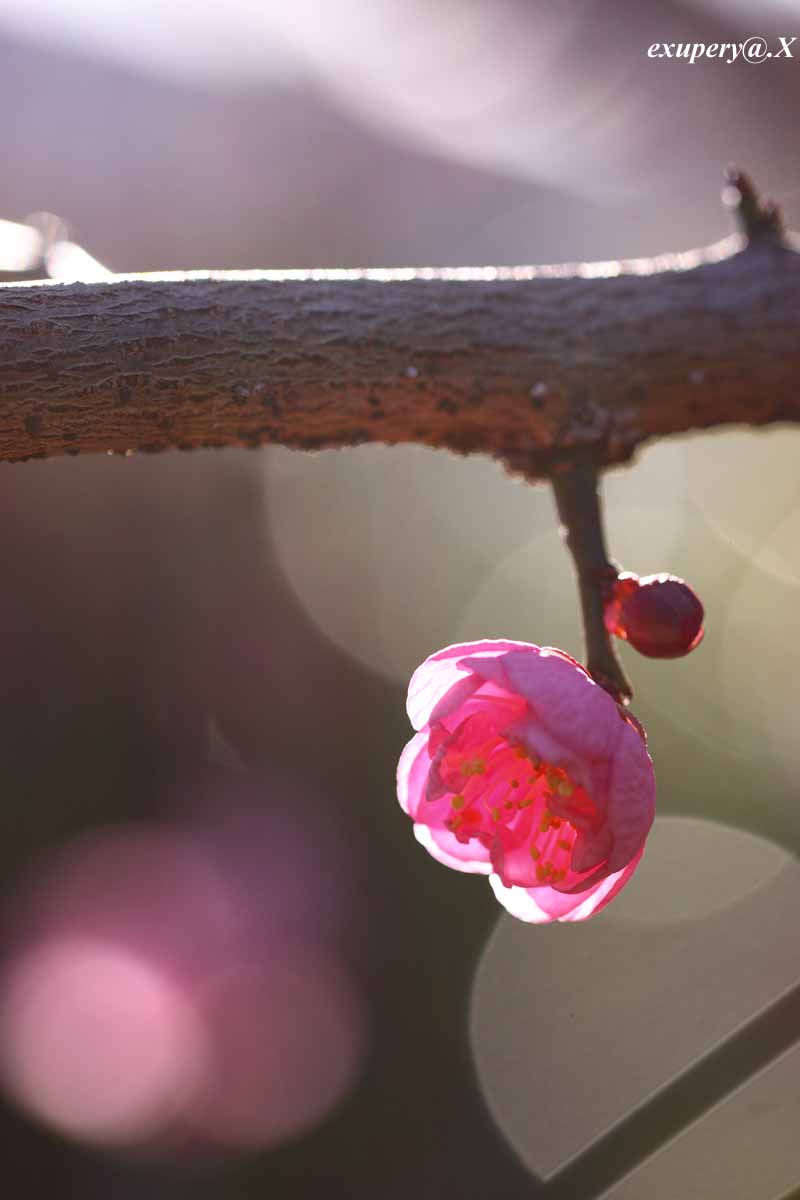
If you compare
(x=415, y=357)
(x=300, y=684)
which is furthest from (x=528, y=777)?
(x=300, y=684)

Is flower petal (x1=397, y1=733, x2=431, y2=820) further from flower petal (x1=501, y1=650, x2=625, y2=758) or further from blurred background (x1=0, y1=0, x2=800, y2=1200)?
blurred background (x1=0, y1=0, x2=800, y2=1200)

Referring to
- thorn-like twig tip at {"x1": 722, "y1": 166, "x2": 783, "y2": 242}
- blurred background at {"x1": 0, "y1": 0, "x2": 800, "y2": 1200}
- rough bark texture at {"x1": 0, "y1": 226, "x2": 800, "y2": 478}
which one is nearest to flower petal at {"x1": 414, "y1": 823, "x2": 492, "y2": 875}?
rough bark texture at {"x1": 0, "y1": 226, "x2": 800, "y2": 478}

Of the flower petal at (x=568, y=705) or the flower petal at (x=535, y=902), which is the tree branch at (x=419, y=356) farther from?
the flower petal at (x=535, y=902)

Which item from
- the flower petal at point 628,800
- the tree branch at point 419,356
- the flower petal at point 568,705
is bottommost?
the flower petal at point 628,800

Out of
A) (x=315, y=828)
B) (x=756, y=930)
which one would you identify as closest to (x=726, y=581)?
(x=756, y=930)

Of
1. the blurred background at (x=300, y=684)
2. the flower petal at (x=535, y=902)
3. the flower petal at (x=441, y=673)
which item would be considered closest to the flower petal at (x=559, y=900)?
the flower petal at (x=535, y=902)

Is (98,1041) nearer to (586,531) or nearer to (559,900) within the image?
(559,900)
